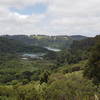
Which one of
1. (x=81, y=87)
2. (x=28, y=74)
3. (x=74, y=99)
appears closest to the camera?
(x=74, y=99)

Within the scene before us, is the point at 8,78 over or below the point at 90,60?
below

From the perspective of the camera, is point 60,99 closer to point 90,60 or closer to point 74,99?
point 74,99

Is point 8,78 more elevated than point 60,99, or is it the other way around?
point 60,99

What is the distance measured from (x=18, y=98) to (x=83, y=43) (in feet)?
479

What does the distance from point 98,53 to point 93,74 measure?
10.3 ft

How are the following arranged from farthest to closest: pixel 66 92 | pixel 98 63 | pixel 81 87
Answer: pixel 98 63, pixel 81 87, pixel 66 92

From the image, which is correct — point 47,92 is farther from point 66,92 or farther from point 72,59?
point 72,59

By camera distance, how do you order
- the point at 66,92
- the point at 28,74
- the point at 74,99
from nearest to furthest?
the point at 74,99 < the point at 66,92 < the point at 28,74

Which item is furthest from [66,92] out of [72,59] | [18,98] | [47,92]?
[72,59]

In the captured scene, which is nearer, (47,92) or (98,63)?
(47,92)

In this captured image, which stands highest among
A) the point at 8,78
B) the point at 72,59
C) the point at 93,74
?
the point at 93,74

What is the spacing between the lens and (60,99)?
54.0 feet

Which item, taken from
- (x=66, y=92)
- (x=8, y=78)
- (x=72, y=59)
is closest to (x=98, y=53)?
(x=66, y=92)

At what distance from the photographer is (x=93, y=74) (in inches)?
1320
